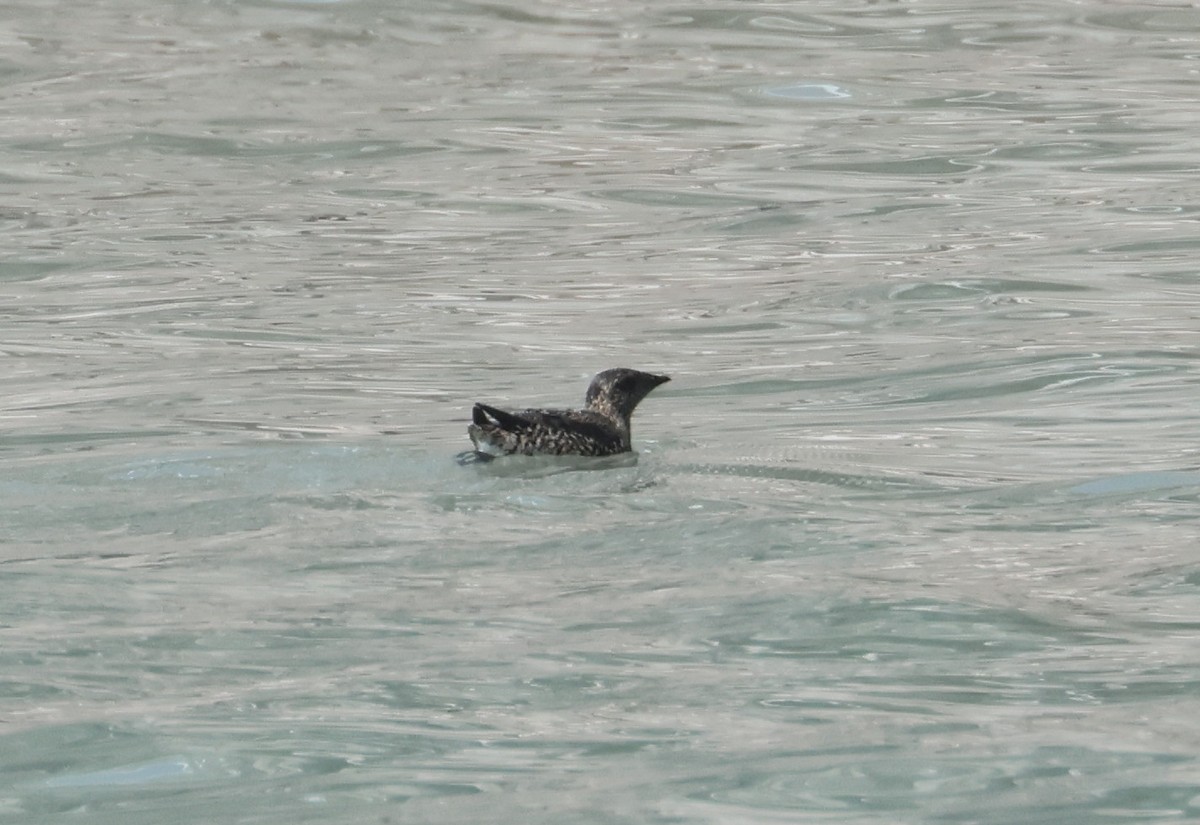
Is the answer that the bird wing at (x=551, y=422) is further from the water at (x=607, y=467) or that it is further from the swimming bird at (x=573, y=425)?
the water at (x=607, y=467)

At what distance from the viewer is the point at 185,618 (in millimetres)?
7074

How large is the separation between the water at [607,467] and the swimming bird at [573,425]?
152 millimetres

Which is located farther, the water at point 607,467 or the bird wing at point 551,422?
the bird wing at point 551,422

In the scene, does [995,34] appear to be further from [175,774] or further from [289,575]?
[175,774]

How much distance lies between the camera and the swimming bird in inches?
356

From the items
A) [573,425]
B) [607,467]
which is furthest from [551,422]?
[607,467]

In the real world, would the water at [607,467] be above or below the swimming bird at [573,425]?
below

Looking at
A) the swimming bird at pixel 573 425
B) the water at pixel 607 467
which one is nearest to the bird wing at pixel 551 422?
the swimming bird at pixel 573 425

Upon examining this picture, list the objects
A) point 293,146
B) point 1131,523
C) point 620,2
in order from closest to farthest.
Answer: point 1131,523, point 293,146, point 620,2

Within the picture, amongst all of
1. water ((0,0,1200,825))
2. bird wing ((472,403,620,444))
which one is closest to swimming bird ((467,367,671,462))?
bird wing ((472,403,620,444))

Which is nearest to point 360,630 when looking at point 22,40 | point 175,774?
point 175,774

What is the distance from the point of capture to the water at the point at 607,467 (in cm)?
594

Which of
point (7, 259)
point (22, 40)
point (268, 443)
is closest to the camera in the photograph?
point (268, 443)

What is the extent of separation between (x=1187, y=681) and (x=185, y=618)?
2.88 metres
